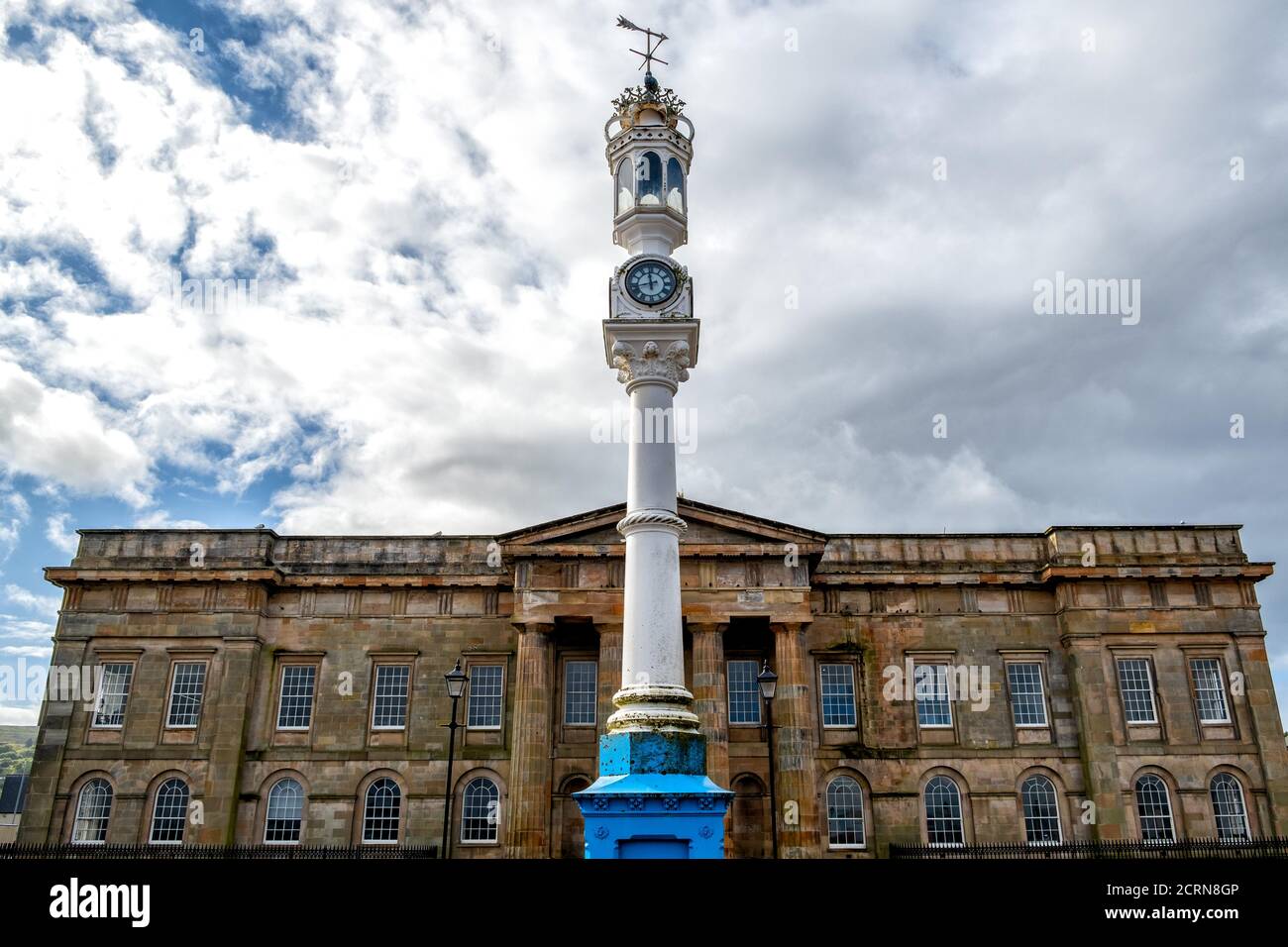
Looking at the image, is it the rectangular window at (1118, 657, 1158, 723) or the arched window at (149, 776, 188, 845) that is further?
the rectangular window at (1118, 657, 1158, 723)

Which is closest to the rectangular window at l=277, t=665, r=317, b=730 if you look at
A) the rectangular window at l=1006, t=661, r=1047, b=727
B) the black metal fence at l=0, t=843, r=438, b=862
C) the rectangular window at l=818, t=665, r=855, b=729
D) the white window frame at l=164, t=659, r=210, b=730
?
the white window frame at l=164, t=659, r=210, b=730

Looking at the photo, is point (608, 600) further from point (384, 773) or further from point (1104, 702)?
point (1104, 702)

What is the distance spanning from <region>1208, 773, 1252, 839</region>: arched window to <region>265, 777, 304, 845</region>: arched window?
2928 cm

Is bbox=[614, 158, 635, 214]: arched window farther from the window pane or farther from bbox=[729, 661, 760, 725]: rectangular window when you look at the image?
the window pane

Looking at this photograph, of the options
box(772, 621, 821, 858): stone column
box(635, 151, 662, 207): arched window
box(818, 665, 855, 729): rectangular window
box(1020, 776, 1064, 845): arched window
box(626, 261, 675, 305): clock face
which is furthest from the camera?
box(818, 665, 855, 729): rectangular window

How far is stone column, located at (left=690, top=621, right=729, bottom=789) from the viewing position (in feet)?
88.5

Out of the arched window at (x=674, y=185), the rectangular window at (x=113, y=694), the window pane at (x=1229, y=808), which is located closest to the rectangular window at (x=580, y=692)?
the rectangular window at (x=113, y=694)

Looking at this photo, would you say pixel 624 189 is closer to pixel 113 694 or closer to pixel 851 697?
pixel 851 697

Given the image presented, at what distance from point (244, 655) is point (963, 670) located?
24.2 m

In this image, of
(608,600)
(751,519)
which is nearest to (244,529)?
(608,600)

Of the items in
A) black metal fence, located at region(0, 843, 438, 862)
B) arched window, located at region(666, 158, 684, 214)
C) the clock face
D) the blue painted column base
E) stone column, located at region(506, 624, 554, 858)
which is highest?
arched window, located at region(666, 158, 684, 214)

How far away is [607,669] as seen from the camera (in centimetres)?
2877
